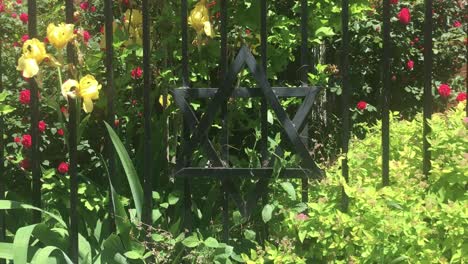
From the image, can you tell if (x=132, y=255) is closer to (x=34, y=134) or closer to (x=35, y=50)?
(x=34, y=134)

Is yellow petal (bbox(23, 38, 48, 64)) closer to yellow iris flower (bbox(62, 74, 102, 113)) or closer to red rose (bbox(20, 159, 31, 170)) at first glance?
yellow iris flower (bbox(62, 74, 102, 113))

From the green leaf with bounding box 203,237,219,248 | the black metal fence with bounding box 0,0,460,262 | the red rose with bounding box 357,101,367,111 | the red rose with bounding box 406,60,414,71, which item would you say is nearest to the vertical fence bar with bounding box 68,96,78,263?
the black metal fence with bounding box 0,0,460,262

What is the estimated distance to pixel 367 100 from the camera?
17.9 feet

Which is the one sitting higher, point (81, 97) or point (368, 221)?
point (81, 97)

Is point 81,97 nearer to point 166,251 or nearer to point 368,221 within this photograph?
point 166,251

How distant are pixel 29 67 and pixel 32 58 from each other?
0.13ft

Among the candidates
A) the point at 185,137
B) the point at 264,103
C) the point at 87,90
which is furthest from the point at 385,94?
the point at 87,90

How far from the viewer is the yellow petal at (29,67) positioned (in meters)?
2.36

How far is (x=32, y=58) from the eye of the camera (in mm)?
2377

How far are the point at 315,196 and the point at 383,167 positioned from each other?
0.96 ft

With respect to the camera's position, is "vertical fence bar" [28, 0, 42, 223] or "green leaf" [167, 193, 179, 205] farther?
"green leaf" [167, 193, 179, 205]

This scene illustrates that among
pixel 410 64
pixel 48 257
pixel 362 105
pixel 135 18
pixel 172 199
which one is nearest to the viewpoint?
pixel 48 257

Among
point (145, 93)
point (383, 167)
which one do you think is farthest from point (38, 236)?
point (383, 167)

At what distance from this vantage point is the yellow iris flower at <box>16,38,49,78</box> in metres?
2.36
